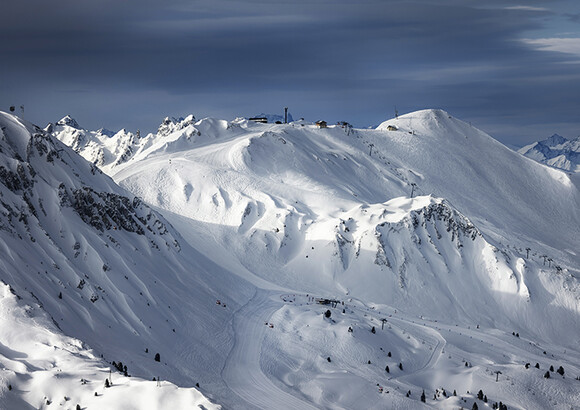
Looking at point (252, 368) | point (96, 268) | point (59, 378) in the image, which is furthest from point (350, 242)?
point (59, 378)

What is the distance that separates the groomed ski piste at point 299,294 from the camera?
58.1 meters

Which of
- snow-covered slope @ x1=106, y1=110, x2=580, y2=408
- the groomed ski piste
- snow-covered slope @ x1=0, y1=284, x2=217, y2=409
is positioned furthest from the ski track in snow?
snow-covered slope @ x1=106, y1=110, x2=580, y2=408

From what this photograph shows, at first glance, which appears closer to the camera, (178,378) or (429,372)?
(178,378)

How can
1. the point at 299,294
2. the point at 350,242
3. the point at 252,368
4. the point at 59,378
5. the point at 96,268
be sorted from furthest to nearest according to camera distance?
the point at 350,242, the point at 299,294, the point at 96,268, the point at 252,368, the point at 59,378

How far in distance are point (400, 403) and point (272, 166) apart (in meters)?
94.4

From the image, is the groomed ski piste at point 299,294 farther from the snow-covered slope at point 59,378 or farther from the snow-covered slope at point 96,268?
the snow-covered slope at point 96,268

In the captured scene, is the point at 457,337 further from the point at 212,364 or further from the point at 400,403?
the point at 212,364

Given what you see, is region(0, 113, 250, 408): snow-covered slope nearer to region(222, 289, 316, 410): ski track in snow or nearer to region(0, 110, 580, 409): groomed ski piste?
region(0, 110, 580, 409): groomed ski piste

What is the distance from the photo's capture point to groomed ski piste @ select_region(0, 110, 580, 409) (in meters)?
58.1

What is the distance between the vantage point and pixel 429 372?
7506 centimetres

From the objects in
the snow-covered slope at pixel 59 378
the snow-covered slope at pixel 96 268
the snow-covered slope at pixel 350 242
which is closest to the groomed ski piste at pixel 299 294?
the snow-covered slope at pixel 59 378

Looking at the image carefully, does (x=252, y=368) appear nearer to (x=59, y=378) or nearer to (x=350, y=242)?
(x=59, y=378)

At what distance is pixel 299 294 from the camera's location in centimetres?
9725

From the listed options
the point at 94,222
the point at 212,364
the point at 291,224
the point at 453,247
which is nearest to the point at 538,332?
the point at 453,247
